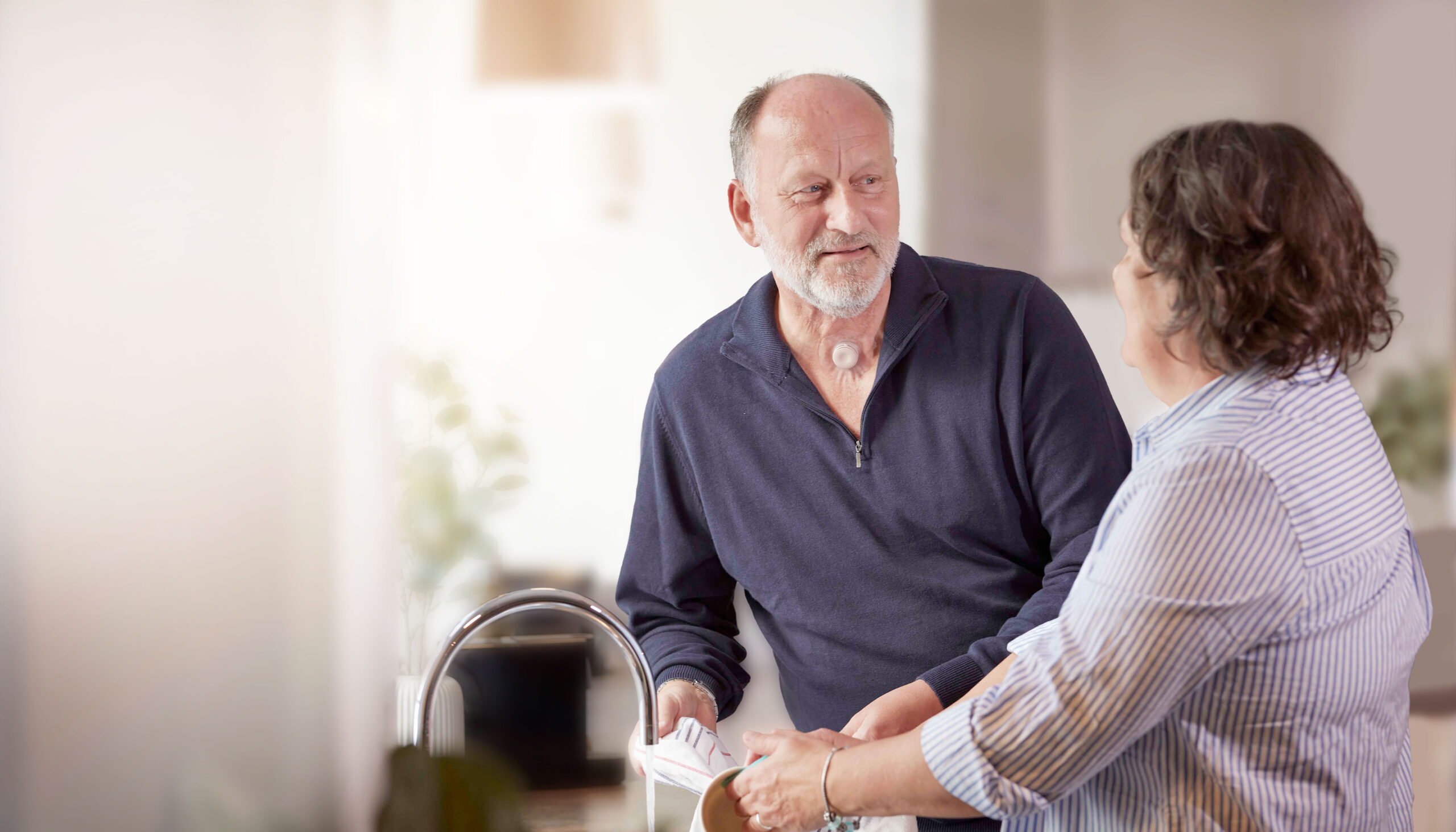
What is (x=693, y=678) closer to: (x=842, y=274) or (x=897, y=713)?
(x=897, y=713)

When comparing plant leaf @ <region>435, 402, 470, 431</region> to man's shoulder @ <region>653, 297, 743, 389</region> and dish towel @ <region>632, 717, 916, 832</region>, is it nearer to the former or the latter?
man's shoulder @ <region>653, 297, 743, 389</region>

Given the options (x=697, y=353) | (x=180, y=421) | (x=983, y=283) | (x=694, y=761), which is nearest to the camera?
(x=694, y=761)

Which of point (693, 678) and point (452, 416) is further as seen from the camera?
point (452, 416)

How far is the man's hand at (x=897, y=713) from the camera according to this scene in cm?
123

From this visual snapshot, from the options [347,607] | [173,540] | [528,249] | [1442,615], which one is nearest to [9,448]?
[173,540]

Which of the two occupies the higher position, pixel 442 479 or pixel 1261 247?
pixel 1261 247

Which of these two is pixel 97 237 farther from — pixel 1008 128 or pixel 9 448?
pixel 1008 128

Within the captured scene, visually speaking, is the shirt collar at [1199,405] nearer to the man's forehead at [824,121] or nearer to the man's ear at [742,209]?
the man's forehead at [824,121]

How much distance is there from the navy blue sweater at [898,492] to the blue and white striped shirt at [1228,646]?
1.40 feet

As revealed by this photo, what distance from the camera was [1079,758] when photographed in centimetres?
83

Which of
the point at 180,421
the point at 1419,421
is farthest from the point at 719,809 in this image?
the point at 1419,421

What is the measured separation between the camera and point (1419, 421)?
2.29 metres

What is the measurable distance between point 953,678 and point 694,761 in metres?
0.34

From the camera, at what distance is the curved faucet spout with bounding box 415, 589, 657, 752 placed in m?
0.98
